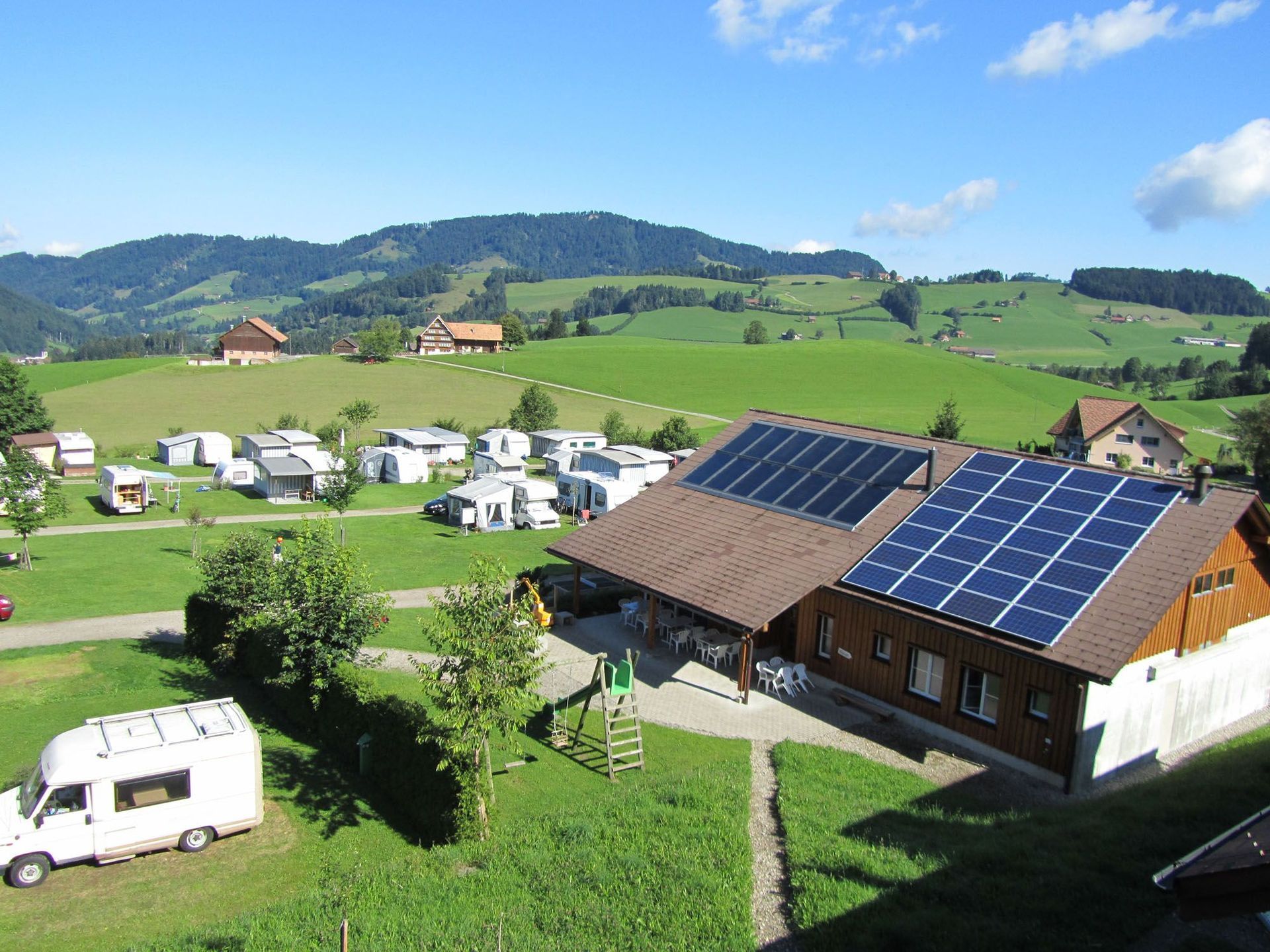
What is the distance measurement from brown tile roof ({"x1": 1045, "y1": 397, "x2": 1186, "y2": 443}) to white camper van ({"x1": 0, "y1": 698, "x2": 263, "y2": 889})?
66631mm

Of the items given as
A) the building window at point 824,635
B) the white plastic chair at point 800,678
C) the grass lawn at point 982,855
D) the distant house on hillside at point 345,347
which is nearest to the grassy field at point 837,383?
the distant house on hillside at point 345,347

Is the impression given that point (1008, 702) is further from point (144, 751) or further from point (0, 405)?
point (0, 405)

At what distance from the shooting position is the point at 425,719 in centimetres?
1414

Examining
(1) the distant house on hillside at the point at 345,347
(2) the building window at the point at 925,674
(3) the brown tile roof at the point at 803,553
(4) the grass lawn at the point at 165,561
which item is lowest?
(4) the grass lawn at the point at 165,561

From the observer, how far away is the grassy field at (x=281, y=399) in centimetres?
7219

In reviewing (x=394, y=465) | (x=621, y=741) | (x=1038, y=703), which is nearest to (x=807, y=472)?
(x=1038, y=703)

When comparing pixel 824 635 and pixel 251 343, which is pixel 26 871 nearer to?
pixel 824 635

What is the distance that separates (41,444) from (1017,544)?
58.0 m

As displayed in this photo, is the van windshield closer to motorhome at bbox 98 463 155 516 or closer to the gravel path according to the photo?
the gravel path

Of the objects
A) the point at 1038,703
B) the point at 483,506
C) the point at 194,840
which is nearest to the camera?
the point at 194,840

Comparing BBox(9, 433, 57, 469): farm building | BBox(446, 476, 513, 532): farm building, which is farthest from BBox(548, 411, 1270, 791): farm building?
BBox(9, 433, 57, 469): farm building

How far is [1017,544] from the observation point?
18.3m

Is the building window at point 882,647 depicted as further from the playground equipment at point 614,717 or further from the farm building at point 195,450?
the farm building at point 195,450

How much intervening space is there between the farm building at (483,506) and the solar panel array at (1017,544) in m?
23.9
